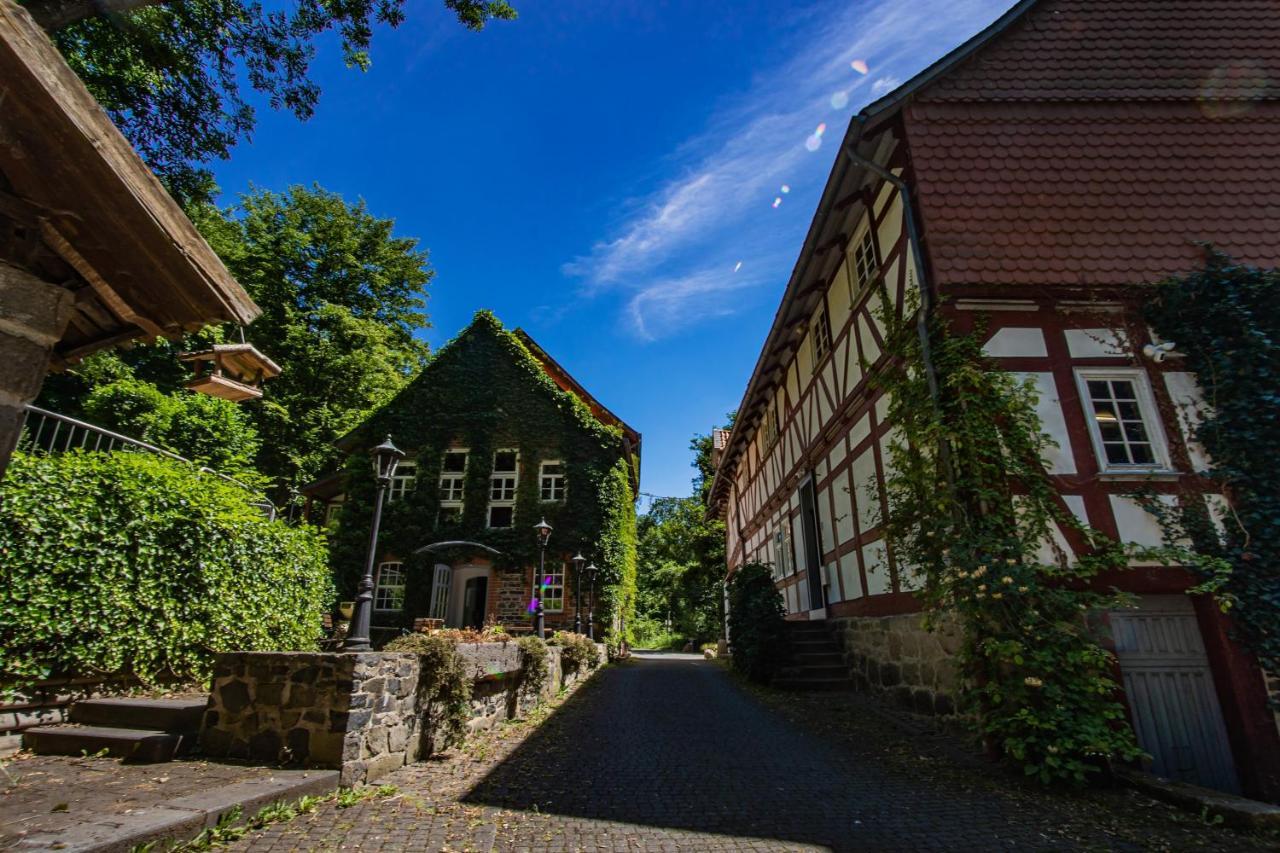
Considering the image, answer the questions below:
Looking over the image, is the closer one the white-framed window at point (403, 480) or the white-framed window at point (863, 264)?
the white-framed window at point (863, 264)

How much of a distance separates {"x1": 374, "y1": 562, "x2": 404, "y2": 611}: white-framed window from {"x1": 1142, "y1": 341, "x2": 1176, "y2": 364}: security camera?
56.8 ft

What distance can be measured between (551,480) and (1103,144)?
14.8 meters

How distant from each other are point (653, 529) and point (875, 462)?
37715 mm

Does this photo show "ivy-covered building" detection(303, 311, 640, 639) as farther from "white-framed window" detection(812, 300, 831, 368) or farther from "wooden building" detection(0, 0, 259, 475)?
"wooden building" detection(0, 0, 259, 475)

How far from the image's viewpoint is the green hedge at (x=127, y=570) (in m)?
5.12

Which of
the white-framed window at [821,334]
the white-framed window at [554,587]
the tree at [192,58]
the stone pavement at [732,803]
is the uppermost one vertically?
the tree at [192,58]

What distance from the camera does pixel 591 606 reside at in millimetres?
16391

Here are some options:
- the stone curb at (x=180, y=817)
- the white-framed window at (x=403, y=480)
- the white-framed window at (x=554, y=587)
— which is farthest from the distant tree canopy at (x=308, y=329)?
the stone curb at (x=180, y=817)

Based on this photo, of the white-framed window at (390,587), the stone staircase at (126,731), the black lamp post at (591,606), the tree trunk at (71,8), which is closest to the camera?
the tree trunk at (71,8)

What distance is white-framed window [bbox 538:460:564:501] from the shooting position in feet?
58.6

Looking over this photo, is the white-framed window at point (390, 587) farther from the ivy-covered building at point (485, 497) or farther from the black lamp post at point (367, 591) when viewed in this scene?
the black lamp post at point (367, 591)

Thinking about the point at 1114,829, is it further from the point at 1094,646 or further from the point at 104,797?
the point at 104,797

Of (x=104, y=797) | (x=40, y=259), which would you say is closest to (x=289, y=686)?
(x=104, y=797)

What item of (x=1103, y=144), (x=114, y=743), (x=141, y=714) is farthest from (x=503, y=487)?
(x=1103, y=144)
